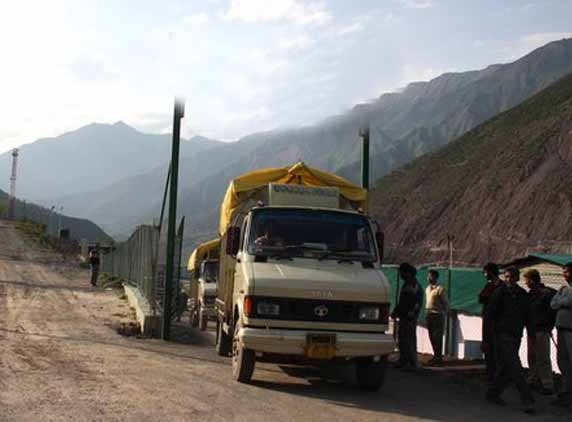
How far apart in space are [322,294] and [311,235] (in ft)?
4.59

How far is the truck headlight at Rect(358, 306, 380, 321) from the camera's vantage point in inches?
409

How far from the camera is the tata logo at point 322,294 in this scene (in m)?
10.2

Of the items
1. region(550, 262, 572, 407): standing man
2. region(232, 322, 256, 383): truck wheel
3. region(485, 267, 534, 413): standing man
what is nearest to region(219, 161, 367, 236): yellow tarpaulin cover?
region(232, 322, 256, 383): truck wheel

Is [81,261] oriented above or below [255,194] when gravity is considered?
below

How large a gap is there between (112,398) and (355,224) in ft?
14.4

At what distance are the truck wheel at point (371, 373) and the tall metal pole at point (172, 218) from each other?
556 centimetres

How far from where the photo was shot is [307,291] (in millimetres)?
10203

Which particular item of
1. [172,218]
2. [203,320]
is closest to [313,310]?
[172,218]

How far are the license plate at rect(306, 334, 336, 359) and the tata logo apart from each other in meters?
0.49

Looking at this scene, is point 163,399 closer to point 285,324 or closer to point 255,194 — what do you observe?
point 285,324

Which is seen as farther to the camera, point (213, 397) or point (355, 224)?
point (355, 224)

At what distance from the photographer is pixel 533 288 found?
37.4 ft

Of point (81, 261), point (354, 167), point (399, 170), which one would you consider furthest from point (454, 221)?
point (354, 167)

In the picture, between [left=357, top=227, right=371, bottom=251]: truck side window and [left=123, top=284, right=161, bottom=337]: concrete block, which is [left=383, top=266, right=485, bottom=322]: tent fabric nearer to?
[left=357, top=227, right=371, bottom=251]: truck side window
